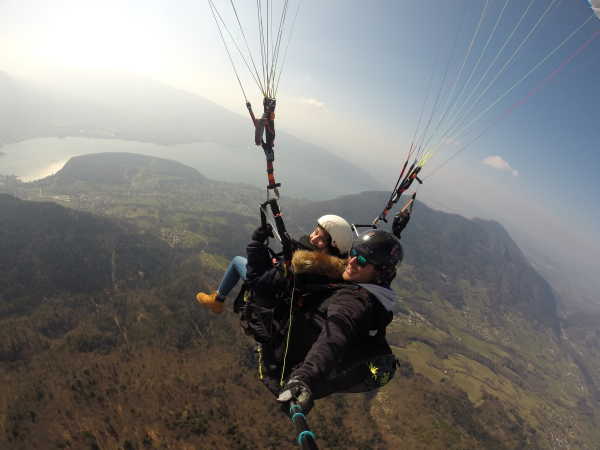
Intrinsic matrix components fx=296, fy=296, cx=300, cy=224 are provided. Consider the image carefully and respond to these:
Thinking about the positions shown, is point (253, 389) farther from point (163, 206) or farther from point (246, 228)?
point (163, 206)

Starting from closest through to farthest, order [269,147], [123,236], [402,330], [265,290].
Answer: [265,290]
[269,147]
[123,236]
[402,330]

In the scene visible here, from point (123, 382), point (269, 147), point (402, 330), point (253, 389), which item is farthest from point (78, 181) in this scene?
point (269, 147)

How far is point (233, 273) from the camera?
618 centimetres

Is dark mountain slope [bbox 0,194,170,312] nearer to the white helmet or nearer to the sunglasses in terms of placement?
the white helmet

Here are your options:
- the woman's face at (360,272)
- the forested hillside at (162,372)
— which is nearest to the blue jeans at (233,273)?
the woman's face at (360,272)

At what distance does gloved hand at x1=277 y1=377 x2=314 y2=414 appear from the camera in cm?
208

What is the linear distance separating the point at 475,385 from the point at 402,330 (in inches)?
1238

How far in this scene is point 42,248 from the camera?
96.3 meters

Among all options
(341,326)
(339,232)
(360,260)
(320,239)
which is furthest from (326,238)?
(341,326)

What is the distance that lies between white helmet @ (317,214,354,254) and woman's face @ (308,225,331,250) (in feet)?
0.24

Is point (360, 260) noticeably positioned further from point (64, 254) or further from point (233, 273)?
point (64, 254)

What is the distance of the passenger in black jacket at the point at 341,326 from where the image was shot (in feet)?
8.30

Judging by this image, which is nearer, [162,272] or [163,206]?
[162,272]

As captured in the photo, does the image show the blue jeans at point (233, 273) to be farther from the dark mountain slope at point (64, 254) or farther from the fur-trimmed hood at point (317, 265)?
the dark mountain slope at point (64, 254)
